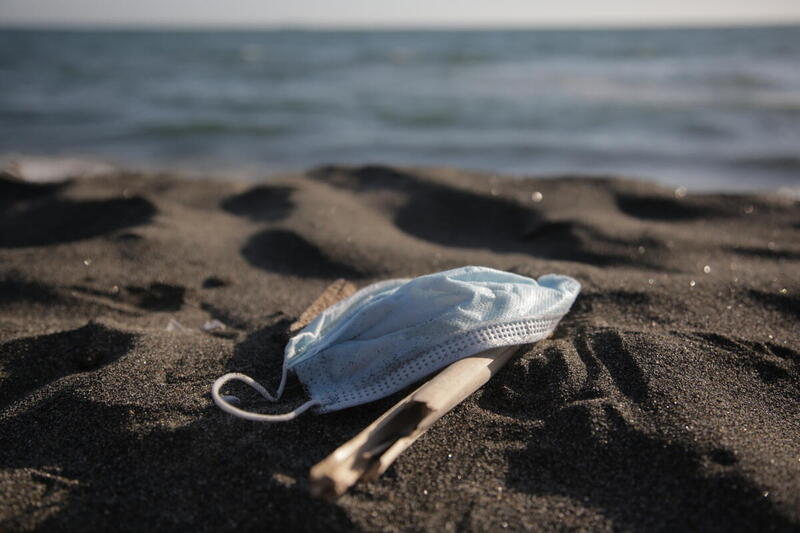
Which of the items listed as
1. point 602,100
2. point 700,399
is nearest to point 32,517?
point 700,399

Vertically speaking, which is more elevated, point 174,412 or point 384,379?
point 384,379

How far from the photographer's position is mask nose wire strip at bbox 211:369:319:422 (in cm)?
203

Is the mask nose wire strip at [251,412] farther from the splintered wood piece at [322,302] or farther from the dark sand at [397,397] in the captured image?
the splintered wood piece at [322,302]

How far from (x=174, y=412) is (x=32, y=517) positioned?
53cm

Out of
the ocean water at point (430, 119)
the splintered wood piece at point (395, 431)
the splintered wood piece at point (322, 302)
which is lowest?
the ocean water at point (430, 119)

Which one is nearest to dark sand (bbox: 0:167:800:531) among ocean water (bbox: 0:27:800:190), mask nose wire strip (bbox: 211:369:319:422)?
mask nose wire strip (bbox: 211:369:319:422)

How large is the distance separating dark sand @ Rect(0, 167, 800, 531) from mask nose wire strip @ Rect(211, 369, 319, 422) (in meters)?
0.08

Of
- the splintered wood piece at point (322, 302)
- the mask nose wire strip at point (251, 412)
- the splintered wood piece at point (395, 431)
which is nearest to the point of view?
the splintered wood piece at point (395, 431)

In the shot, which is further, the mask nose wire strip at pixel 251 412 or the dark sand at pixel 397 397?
the mask nose wire strip at pixel 251 412

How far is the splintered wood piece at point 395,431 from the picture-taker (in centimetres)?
172

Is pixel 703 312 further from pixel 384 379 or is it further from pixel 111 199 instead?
pixel 111 199

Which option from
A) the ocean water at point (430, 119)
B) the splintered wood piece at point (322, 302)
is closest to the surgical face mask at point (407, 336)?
the splintered wood piece at point (322, 302)

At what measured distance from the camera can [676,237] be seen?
408cm

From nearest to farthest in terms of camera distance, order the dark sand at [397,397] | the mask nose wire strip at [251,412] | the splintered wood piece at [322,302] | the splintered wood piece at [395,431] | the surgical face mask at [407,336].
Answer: the splintered wood piece at [395,431]
the dark sand at [397,397]
the mask nose wire strip at [251,412]
the surgical face mask at [407,336]
the splintered wood piece at [322,302]
